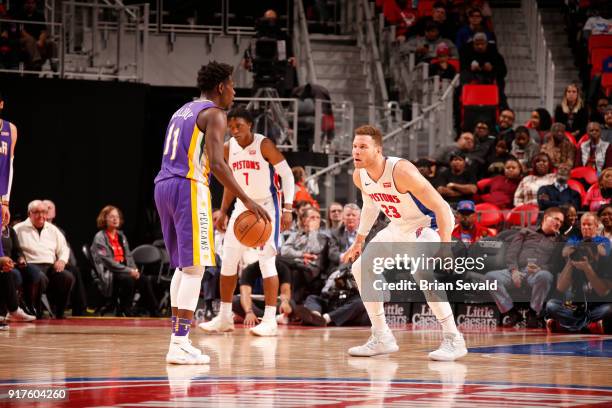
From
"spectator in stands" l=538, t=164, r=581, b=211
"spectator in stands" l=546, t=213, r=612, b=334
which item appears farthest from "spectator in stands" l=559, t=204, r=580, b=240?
"spectator in stands" l=538, t=164, r=581, b=211

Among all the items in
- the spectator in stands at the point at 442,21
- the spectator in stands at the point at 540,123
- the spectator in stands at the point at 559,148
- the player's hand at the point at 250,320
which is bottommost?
the player's hand at the point at 250,320

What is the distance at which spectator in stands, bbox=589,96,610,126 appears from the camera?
49.5 feet

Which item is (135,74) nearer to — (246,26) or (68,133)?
(68,133)

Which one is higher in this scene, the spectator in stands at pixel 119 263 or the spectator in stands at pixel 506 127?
the spectator in stands at pixel 506 127

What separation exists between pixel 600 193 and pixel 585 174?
1.07 metres

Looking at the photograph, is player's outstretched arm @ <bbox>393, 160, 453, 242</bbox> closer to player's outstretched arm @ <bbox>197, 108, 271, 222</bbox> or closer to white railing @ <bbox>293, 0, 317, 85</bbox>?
player's outstretched arm @ <bbox>197, 108, 271, 222</bbox>

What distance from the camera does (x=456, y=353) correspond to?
7.68 metres

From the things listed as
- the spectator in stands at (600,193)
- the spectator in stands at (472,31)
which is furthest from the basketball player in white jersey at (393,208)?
the spectator in stands at (472,31)

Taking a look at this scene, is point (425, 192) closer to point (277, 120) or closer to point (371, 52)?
point (277, 120)

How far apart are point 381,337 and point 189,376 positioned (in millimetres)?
2054

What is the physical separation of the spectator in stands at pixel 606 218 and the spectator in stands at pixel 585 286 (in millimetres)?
69

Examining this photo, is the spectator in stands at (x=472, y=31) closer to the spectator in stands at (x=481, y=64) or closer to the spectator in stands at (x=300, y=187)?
the spectator in stands at (x=481, y=64)

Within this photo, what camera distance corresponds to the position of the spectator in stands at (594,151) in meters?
13.8

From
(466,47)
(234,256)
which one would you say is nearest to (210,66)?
(234,256)
